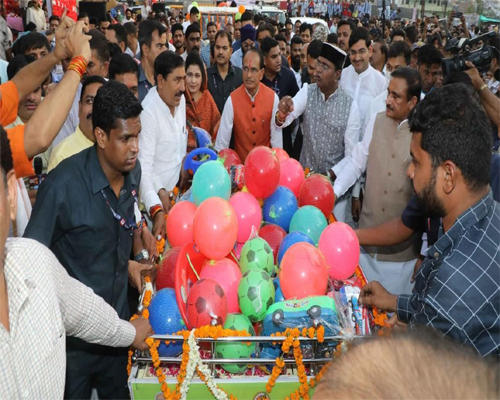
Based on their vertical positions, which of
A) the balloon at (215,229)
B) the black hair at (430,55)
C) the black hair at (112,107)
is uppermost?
the black hair at (112,107)

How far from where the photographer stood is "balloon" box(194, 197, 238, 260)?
8.67 feet

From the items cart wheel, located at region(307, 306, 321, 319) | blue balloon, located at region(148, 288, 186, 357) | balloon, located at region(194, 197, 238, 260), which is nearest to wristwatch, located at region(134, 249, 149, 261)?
balloon, located at region(194, 197, 238, 260)

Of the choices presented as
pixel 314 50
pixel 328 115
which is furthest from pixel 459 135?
pixel 314 50

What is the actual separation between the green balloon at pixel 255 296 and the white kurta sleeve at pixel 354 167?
62.6 inches

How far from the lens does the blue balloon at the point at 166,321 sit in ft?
7.37

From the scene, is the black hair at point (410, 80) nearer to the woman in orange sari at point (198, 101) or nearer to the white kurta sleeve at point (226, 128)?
the white kurta sleeve at point (226, 128)

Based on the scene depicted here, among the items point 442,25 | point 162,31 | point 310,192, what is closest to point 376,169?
point 310,192

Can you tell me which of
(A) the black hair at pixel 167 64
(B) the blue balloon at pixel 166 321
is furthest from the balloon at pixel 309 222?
(A) the black hair at pixel 167 64

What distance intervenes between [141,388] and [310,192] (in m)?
1.76

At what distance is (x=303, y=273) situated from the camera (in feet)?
8.12

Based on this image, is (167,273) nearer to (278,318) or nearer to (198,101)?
(278,318)

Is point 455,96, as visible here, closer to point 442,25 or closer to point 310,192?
point 310,192

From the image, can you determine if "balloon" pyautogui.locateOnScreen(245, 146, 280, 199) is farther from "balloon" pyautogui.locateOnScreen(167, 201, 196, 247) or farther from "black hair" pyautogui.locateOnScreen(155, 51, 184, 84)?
"black hair" pyautogui.locateOnScreen(155, 51, 184, 84)

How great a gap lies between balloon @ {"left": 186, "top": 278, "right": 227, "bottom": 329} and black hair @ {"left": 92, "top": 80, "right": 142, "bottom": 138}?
3.03 feet
